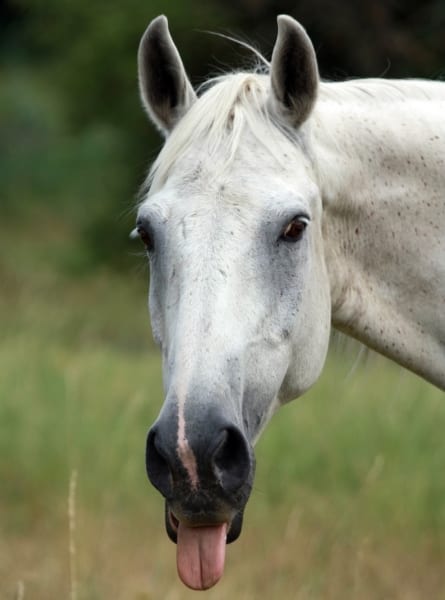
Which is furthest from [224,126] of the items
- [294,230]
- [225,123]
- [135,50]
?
[135,50]

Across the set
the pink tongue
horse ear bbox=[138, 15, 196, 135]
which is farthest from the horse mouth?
horse ear bbox=[138, 15, 196, 135]

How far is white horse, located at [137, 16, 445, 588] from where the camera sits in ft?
8.94

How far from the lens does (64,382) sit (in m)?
7.23

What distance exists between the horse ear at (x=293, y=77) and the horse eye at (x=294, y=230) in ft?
1.10

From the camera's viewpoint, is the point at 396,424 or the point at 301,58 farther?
the point at 396,424

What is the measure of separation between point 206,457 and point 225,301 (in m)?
0.40

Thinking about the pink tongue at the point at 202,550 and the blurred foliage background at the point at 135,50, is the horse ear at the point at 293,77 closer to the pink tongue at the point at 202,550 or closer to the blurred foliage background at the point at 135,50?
the pink tongue at the point at 202,550

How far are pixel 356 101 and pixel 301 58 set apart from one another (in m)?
0.38

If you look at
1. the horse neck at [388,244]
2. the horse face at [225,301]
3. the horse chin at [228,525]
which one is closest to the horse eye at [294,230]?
the horse face at [225,301]

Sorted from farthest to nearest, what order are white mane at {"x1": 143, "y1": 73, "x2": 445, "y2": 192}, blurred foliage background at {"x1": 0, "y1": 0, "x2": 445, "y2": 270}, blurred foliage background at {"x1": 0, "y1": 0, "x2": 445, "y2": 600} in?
blurred foliage background at {"x1": 0, "y1": 0, "x2": 445, "y2": 270} < blurred foliage background at {"x1": 0, "y1": 0, "x2": 445, "y2": 600} < white mane at {"x1": 143, "y1": 73, "x2": 445, "y2": 192}

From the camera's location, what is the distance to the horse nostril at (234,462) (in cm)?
269

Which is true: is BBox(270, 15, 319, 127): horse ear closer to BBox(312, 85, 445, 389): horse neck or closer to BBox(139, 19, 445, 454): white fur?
BBox(139, 19, 445, 454): white fur

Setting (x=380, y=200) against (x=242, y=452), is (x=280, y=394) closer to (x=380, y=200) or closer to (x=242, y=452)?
(x=242, y=452)

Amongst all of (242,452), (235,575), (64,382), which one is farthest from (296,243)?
(64,382)
